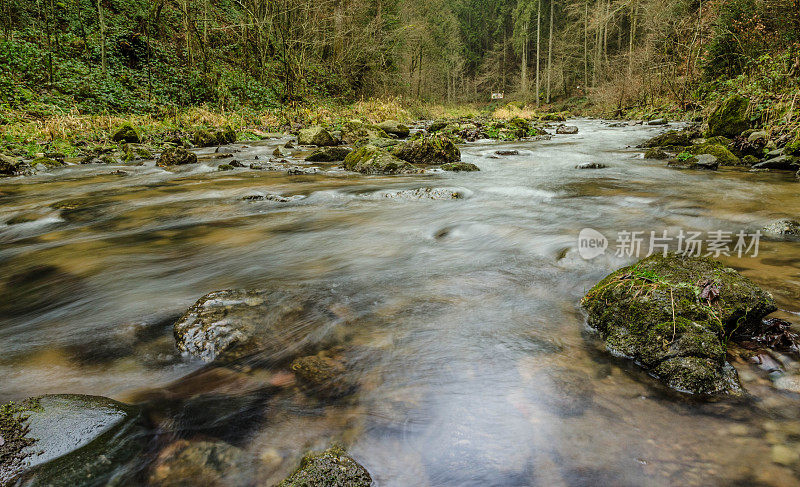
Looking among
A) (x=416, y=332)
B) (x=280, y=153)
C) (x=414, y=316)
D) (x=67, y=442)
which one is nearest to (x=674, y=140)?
(x=280, y=153)

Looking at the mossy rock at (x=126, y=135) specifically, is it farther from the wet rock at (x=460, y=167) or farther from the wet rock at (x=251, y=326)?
the wet rock at (x=251, y=326)

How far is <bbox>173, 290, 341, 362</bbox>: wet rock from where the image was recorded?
215 cm

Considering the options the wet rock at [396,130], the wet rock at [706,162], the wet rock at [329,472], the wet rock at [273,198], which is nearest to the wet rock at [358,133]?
the wet rock at [396,130]

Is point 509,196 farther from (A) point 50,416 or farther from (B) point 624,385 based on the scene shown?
(A) point 50,416

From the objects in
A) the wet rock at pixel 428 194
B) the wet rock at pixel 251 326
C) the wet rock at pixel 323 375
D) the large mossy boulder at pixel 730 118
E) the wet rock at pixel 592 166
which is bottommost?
the wet rock at pixel 323 375

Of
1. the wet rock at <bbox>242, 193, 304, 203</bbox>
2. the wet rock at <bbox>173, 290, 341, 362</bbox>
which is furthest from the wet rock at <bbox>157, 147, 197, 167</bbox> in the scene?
the wet rock at <bbox>173, 290, 341, 362</bbox>

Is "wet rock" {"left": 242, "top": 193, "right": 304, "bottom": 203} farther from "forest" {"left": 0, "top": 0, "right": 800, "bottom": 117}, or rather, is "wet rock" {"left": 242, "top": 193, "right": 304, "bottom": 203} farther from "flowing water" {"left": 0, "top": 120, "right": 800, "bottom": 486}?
"forest" {"left": 0, "top": 0, "right": 800, "bottom": 117}

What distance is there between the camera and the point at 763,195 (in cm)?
532

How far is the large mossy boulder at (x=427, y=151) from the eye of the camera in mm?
9039

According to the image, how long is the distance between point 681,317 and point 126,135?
14098 mm

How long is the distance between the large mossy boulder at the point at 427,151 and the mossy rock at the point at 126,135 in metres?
8.13

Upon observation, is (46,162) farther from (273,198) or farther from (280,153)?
(273,198)

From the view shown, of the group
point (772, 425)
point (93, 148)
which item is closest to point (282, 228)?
point (772, 425)

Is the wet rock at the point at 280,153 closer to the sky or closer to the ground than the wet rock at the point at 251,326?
closer to the sky
